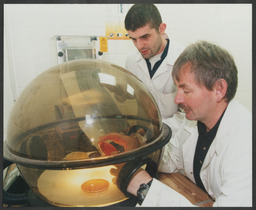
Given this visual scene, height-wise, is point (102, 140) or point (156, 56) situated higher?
point (156, 56)

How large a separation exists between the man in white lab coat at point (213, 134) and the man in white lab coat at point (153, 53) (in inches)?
22.0

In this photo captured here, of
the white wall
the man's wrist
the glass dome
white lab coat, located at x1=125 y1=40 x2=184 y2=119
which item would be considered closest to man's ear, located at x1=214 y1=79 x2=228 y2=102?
the glass dome

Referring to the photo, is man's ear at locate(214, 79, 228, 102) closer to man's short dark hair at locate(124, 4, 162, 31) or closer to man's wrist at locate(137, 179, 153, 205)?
man's wrist at locate(137, 179, 153, 205)

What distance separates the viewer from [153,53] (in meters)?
1.52

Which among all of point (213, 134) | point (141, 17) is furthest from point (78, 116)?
point (141, 17)

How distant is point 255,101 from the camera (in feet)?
2.79

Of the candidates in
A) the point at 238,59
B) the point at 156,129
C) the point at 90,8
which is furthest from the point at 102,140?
the point at 238,59

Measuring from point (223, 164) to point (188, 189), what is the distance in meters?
0.16

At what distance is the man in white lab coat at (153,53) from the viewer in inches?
54.1

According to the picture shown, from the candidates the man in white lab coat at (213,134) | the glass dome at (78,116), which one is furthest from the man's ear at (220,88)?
the glass dome at (78,116)

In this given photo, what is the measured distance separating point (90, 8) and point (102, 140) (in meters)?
1.88

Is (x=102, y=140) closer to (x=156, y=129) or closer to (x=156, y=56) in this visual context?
(x=156, y=129)

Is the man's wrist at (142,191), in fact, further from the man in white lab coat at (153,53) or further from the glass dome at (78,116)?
the man in white lab coat at (153,53)

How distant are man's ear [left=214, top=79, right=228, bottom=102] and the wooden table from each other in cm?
35
